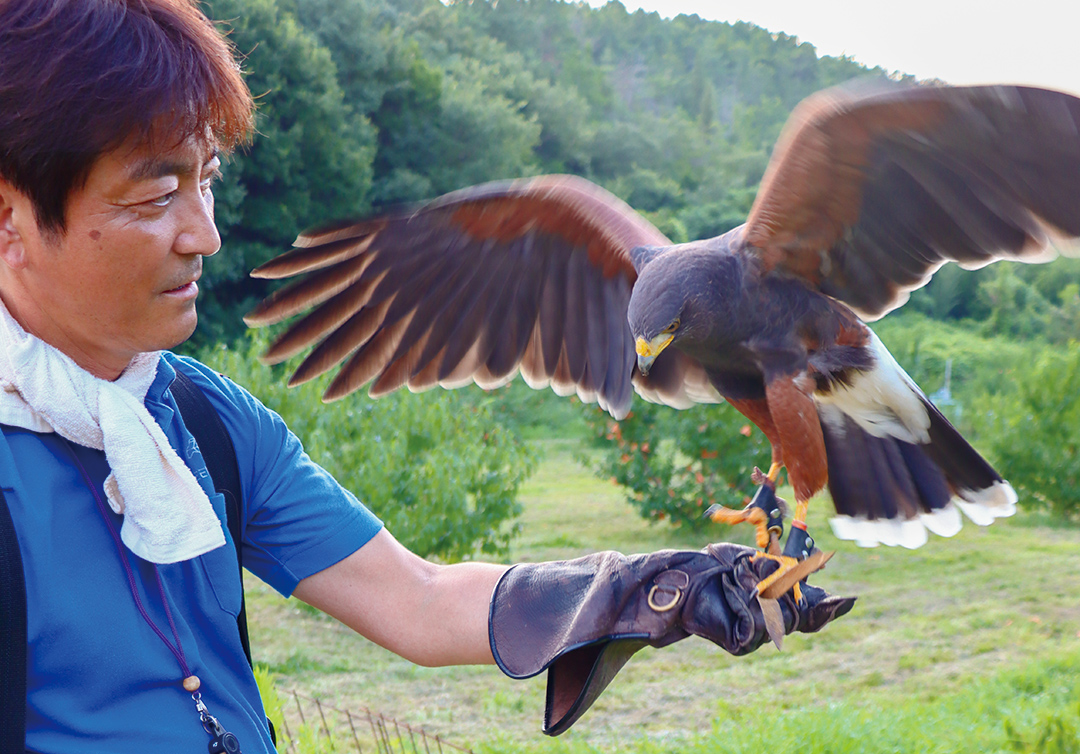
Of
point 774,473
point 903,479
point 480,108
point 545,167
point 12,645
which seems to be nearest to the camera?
point 12,645

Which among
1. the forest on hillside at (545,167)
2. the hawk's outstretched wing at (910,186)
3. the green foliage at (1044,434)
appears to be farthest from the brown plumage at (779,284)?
the green foliage at (1044,434)

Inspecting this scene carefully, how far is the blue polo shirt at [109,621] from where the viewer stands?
1.26 metres

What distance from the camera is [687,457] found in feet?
30.6

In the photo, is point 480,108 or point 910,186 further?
point 480,108

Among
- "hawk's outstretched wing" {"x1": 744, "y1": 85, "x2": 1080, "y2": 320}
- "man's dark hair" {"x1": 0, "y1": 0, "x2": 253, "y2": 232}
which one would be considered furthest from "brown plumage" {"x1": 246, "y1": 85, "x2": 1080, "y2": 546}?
"man's dark hair" {"x1": 0, "y1": 0, "x2": 253, "y2": 232}

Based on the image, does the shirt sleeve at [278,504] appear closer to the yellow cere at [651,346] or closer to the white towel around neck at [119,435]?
the white towel around neck at [119,435]

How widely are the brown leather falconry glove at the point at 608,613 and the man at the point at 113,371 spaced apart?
1.59 feet

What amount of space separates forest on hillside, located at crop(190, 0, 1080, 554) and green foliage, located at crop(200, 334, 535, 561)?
35 cm

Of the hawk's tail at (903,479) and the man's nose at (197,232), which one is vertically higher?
the man's nose at (197,232)

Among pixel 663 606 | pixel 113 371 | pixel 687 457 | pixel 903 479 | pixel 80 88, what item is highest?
pixel 80 88

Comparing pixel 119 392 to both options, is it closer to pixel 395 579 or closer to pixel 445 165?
pixel 395 579

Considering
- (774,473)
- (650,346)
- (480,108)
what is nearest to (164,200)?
(650,346)

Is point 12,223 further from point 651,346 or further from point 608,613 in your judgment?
point 651,346

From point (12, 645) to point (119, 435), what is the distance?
0.32 metres
